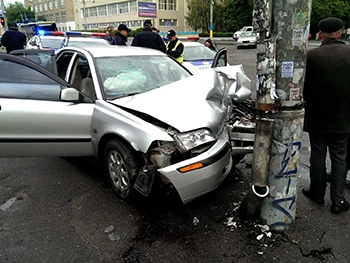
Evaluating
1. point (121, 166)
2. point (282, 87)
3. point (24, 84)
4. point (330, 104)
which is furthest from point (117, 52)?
point (330, 104)

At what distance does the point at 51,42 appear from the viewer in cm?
1048

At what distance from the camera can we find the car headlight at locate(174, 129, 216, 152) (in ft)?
9.14

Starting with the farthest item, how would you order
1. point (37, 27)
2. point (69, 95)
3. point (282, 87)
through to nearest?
1. point (37, 27)
2. point (69, 95)
3. point (282, 87)

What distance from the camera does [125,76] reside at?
379 cm

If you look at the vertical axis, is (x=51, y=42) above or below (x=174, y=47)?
above

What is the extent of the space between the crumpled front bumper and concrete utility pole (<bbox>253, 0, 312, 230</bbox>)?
46 cm

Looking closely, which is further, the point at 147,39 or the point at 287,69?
the point at 147,39

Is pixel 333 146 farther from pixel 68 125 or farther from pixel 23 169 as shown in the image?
pixel 23 169

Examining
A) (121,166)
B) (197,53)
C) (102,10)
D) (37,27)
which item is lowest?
(121,166)

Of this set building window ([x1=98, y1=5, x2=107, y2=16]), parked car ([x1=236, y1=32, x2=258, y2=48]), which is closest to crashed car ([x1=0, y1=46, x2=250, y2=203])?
parked car ([x1=236, y1=32, x2=258, y2=48])

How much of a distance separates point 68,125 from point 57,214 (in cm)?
99

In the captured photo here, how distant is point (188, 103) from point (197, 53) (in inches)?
286

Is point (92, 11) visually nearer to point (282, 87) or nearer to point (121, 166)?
point (121, 166)

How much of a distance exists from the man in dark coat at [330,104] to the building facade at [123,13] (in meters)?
51.4
